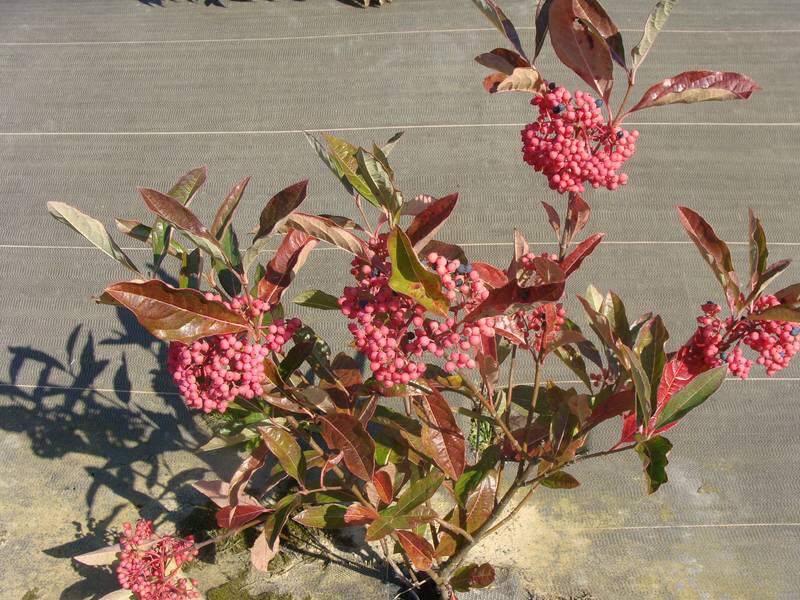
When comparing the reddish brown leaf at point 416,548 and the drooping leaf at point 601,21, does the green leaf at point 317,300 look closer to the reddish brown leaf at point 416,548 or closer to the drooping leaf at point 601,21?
the reddish brown leaf at point 416,548

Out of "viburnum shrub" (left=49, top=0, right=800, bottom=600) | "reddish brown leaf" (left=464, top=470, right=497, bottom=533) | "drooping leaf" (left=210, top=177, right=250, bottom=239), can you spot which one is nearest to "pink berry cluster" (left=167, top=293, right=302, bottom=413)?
"viburnum shrub" (left=49, top=0, right=800, bottom=600)

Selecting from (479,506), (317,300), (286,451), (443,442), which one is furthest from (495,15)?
(479,506)

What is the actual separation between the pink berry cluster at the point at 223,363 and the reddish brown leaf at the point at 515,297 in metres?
0.45

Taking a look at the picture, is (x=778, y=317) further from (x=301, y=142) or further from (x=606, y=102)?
(x=301, y=142)

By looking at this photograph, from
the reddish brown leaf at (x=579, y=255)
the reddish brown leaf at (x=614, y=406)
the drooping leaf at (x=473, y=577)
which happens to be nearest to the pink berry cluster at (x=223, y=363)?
the reddish brown leaf at (x=579, y=255)

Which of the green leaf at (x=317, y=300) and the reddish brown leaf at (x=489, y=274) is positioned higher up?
the reddish brown leaf at (x=489, y=274)

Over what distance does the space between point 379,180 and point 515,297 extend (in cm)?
34

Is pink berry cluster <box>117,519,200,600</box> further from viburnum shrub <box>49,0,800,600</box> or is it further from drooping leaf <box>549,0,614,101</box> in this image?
drooping leaf <box>549,0,614,101</box>

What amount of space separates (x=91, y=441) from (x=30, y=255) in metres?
1.06

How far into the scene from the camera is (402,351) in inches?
50.3

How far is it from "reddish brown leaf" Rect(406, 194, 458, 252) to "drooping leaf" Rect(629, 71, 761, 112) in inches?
17.0

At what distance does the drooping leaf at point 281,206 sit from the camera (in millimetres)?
1241

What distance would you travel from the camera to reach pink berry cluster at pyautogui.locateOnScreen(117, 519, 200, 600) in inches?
68.4

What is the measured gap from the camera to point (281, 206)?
1271 mm
